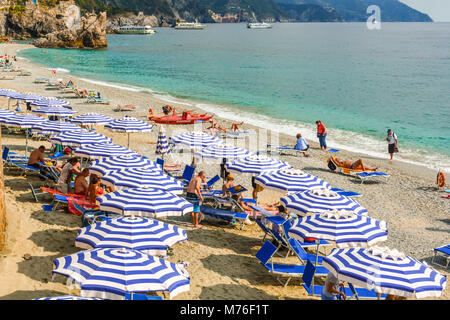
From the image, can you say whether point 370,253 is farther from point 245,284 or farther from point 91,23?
point 91,23

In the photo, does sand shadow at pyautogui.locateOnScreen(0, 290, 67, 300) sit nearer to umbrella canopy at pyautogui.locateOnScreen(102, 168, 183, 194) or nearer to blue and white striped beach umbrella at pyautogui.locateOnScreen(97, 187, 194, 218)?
blue and white striped beach umbrella at pyautogui.locateOnScreen(97, 187, 194, 218)

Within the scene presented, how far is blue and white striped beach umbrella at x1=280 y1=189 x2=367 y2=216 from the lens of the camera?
919 cm

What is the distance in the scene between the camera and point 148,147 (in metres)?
19.4

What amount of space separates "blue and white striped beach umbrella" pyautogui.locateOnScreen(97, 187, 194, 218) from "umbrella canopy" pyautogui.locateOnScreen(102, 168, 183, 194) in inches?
38.2

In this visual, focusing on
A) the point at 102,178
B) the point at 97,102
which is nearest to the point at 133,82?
the point at 97,102

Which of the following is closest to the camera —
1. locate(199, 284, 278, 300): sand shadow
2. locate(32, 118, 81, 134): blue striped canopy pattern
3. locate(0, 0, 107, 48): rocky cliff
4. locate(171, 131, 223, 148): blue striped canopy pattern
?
locate(199, 284, 278, 300): sand shadow

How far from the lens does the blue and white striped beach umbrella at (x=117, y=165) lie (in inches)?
441

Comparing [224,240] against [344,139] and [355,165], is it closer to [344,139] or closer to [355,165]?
[355,165]

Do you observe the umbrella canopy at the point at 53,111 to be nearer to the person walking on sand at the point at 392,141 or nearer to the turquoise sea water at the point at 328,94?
the person walking on sand at the point at 392,141

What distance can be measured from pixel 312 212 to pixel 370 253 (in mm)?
2353

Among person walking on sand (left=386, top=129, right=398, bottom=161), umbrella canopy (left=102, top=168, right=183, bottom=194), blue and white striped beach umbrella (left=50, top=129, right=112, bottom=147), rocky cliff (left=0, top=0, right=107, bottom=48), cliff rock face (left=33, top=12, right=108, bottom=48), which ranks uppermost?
rocky cliff (left=0, top=0, right=107, bottom=48)

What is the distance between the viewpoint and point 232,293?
8.01 metres

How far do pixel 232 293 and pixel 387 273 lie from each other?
287cm

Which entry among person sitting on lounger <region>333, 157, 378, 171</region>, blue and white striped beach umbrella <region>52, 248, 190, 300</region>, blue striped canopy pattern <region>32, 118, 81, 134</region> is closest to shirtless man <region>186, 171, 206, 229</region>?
blue and white striped beach umbrella <region>52, 248, 190, 300</region>
